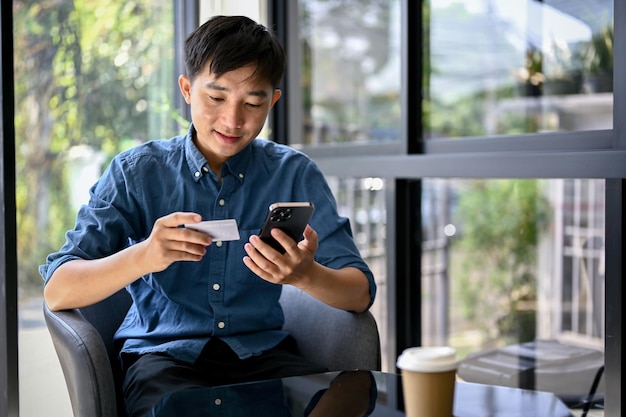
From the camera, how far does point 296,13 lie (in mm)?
3309

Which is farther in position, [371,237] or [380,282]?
[371,237]

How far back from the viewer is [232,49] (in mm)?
1596

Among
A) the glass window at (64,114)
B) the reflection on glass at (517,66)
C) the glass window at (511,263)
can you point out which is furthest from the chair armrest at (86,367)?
the glass window at (511,263)

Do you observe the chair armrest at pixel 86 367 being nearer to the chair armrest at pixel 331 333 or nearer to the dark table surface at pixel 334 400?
the dark table surface at pixel 334 400

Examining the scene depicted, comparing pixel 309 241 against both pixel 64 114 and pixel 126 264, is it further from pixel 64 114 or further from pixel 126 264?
pixel 64 114

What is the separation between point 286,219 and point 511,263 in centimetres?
294

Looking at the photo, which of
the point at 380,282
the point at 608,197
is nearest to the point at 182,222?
the point at 608,197

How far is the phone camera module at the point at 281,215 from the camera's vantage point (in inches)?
54.9

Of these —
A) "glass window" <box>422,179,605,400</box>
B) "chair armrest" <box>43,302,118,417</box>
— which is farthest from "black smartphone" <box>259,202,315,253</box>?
"glass window" <box>422,179,605,400</box>

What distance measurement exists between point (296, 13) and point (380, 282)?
1227 mm

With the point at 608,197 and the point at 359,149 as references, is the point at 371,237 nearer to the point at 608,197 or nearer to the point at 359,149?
the point at 359,149

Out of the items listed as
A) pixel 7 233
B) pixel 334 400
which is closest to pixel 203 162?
pixel 334 400

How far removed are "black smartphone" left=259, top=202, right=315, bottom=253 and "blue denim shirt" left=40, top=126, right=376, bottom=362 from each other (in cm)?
26

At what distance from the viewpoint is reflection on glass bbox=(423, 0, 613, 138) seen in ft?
8.69
